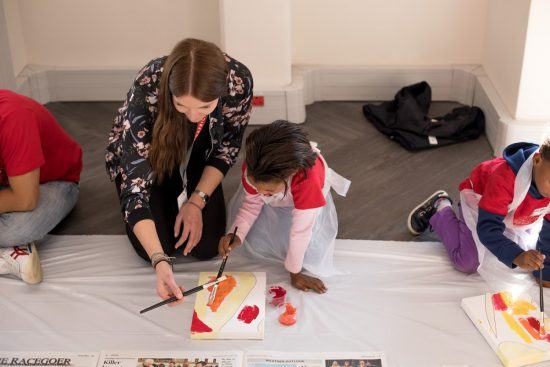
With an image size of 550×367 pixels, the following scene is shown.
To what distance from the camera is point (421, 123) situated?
125 inches

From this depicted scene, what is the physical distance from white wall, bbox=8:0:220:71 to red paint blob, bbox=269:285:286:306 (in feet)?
5.73

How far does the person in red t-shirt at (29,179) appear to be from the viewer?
2.10 meters

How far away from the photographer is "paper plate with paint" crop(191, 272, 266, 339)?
1940 mm

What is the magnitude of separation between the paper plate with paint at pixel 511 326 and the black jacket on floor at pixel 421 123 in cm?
115

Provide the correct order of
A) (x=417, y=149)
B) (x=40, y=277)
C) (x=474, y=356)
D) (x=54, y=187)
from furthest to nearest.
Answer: (x=417, y=149) < (x=54, y=187) < (x=40, y=277) < (x=474, y=356)

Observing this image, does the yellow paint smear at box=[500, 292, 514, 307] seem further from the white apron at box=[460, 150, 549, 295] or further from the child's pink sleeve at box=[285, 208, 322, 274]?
the child's pink sleeve at box=[285, 208, 322, 274]

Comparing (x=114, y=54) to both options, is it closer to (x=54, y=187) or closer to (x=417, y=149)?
(x=54, y=187)

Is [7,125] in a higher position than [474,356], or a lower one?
higher

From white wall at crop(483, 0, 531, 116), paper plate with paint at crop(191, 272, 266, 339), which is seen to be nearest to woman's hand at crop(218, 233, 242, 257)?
paper plate with paint at crop(191, 272, 266, 339)

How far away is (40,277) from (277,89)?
1.54 metres

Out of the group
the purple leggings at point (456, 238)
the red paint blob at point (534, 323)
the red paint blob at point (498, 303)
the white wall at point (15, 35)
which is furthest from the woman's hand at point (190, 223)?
the white wall at point (15, 35)

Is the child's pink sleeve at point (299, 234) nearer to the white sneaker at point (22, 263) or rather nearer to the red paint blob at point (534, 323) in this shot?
the red paint blob at point (534, 323)

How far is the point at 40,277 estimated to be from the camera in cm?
219

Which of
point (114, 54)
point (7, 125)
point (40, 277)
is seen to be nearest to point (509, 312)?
point (40, 277)
